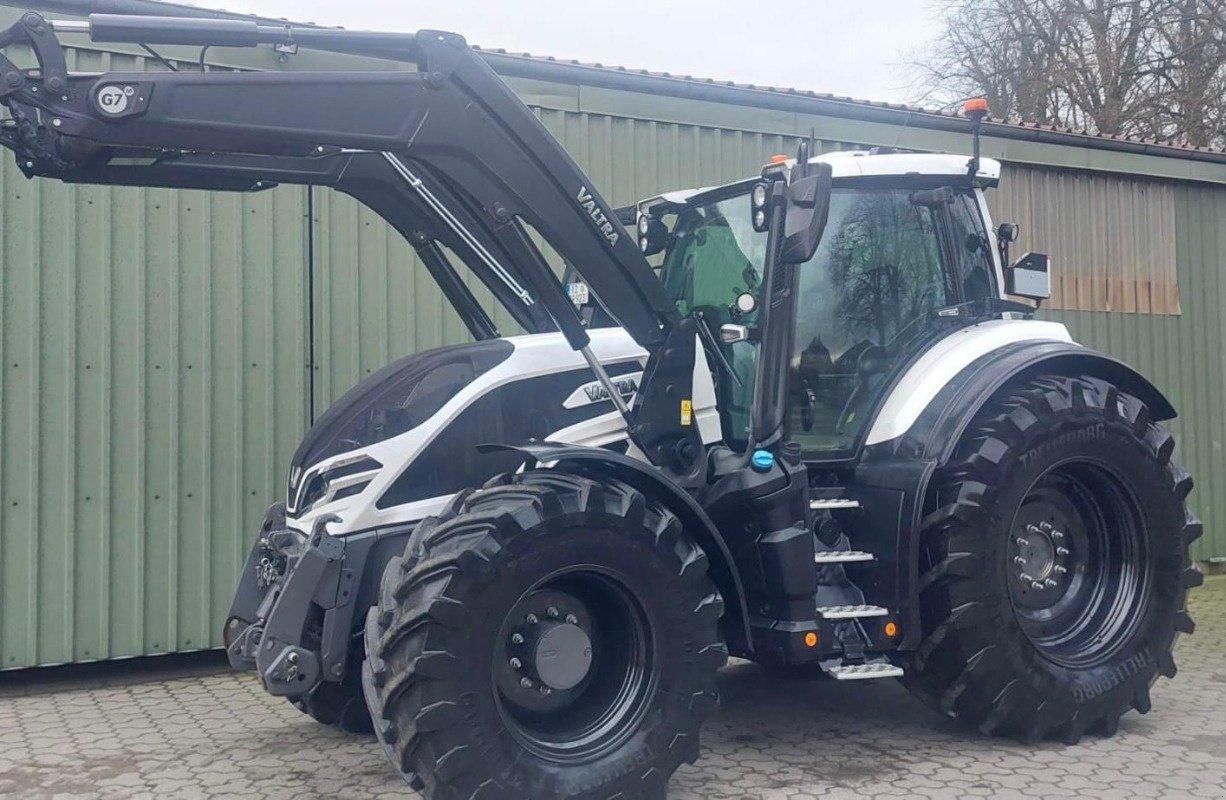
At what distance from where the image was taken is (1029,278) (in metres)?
5.65

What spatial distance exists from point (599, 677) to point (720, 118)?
535 centimetres

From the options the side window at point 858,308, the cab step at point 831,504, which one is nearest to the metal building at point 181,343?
the side window at point 858,308

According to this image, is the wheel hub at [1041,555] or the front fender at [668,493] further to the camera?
the wheel hub at [1041,555]

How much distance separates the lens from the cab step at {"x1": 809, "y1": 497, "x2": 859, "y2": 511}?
5.05 m

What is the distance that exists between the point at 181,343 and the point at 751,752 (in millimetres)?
4069

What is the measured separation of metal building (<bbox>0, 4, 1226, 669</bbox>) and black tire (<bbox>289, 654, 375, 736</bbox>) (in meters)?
1.99

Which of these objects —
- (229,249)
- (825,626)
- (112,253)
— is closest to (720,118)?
(229,249)

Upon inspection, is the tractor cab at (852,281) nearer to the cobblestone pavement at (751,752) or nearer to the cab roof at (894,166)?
the cab roof at (894,166)

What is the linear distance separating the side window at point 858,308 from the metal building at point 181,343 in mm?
1850

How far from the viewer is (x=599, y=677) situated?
4367mm

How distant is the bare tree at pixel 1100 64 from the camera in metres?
20.0

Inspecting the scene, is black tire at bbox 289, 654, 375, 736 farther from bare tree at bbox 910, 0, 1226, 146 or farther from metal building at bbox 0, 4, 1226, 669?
bare tree at bbox 910, 0, 1226, 146

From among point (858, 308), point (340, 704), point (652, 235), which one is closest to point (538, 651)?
point (340, 704)

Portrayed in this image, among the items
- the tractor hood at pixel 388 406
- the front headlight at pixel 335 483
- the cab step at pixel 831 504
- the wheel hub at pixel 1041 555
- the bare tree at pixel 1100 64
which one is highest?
the bare tree at pixel 1100 64
